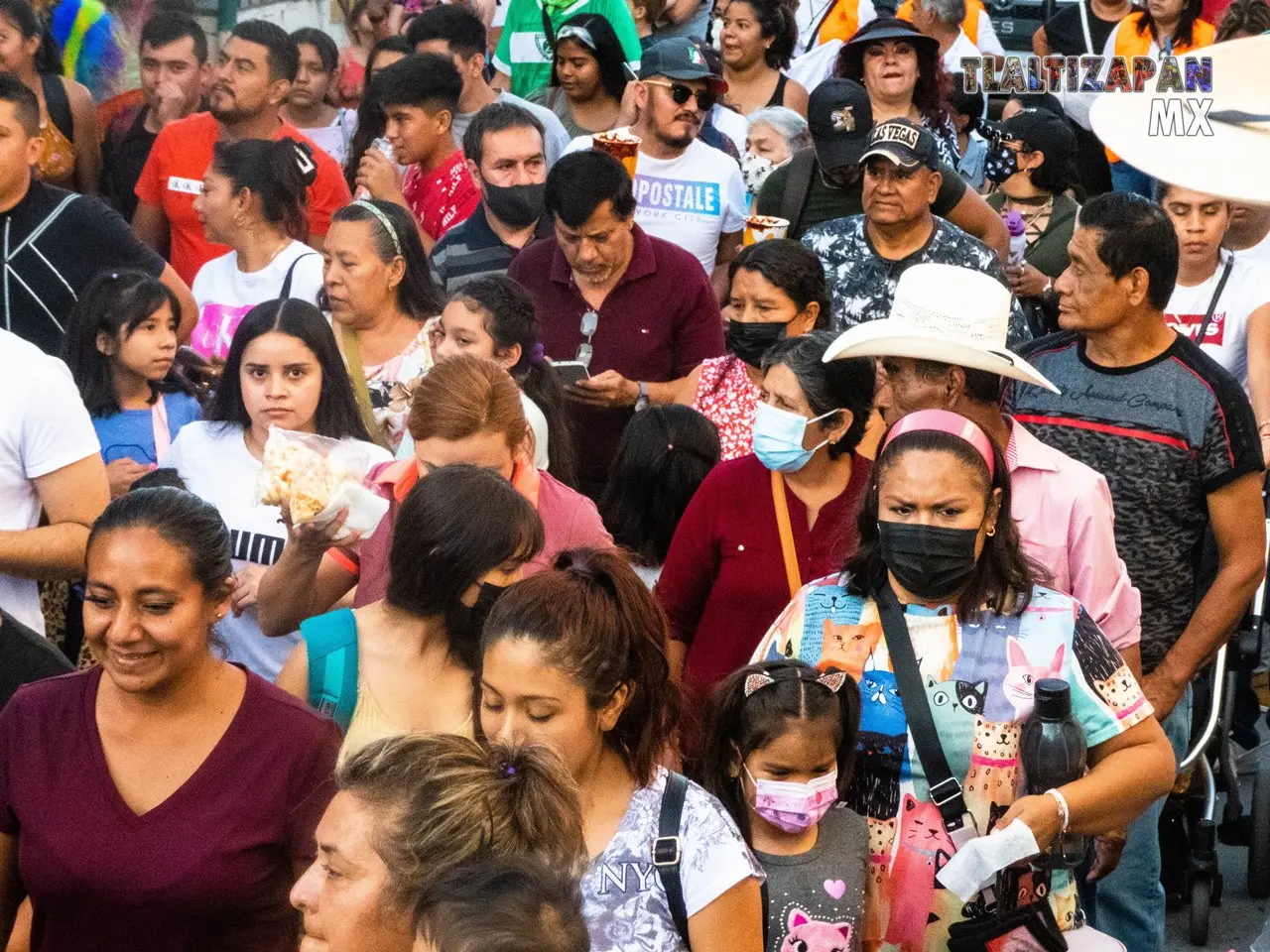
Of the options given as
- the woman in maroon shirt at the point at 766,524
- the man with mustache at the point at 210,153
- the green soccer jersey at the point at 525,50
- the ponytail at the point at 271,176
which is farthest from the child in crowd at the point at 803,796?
the green soccer jersey at the point at 525,50

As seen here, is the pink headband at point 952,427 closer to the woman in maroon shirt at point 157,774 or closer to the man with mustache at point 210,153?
the woman in maroon shirt at point 157,774

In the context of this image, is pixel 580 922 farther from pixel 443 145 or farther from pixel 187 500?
pixel 443 145

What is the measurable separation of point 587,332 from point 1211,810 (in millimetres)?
2690

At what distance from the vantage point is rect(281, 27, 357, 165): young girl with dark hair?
9.88m

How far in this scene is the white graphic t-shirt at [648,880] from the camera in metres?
3.34

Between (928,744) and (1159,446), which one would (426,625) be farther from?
(1159,446)

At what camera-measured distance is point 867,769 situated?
4.10 metres

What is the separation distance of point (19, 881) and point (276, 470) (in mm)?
1264

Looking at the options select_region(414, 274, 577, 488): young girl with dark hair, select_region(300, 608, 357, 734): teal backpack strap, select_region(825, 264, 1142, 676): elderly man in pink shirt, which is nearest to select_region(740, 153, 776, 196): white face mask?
select_region(414, 274, 577, 488): young girl with dark hair

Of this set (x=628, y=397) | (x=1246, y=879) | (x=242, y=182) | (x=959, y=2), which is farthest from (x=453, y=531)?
(x=959, y=2)

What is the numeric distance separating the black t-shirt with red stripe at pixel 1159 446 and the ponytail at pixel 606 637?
2.18 metres

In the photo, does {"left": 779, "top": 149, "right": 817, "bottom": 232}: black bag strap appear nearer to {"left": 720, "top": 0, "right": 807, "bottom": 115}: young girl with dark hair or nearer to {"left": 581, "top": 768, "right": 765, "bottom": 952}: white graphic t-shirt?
{"left": 720, "top": 0, "right": 807, "bottom": 115}: young girl with dark hair

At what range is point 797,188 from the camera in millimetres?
7859

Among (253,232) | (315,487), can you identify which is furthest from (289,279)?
(315,487)
